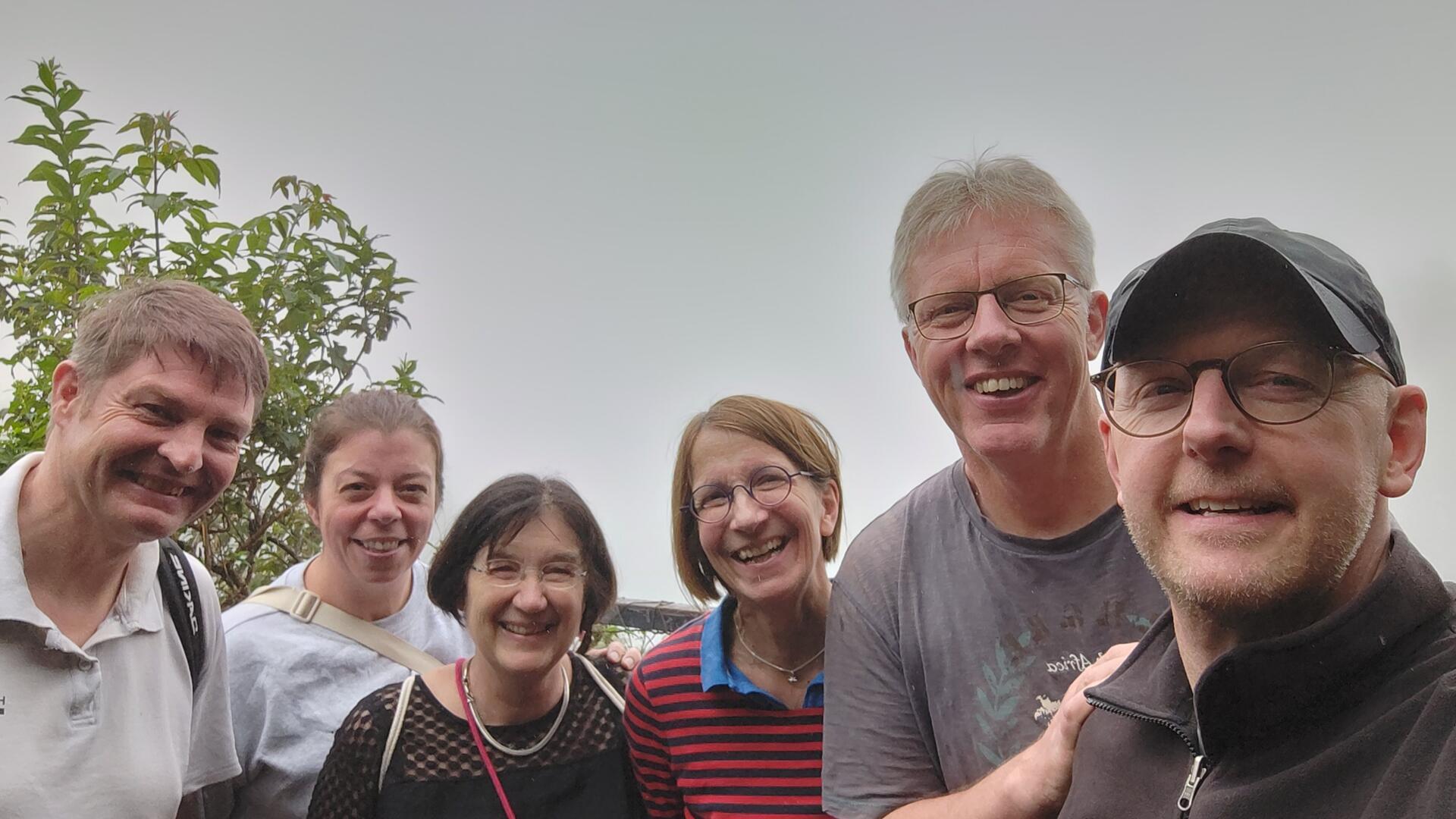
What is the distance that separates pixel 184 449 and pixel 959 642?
6.40 feet

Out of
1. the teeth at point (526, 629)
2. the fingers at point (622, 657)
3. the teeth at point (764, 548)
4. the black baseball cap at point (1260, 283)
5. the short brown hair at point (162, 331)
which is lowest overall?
the fingers at point (622, 657)

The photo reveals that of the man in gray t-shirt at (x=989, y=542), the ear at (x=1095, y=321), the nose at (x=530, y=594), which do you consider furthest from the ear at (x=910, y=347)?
the nose at (x=530, y=594)

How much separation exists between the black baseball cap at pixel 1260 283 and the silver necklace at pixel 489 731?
75.0 inches

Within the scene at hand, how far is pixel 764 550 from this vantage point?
100 inches

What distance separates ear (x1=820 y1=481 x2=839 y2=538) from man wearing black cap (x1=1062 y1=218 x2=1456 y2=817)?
1.36 meters

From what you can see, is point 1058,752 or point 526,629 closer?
point 1058,752

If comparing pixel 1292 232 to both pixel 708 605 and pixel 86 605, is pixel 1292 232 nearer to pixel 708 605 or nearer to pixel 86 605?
pixel 708 605

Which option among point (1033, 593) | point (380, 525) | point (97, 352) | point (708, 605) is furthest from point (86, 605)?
point (1033, 593)

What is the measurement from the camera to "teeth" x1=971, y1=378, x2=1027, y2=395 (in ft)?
6.49

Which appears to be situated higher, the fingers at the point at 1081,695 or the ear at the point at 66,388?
the ear at the point at 66,388

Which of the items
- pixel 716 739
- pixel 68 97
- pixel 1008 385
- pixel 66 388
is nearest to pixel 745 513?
pixel 716 739

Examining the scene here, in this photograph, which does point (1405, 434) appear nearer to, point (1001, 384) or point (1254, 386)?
point (1254, 386)

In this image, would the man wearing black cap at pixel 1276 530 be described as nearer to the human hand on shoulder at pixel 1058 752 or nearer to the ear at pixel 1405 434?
the ear at pixel 1405 434

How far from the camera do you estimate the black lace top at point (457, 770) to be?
2.47m
